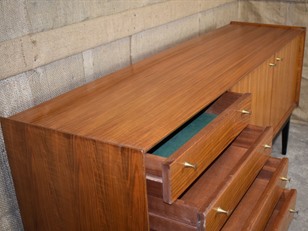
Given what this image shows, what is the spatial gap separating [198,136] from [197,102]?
0.16 m

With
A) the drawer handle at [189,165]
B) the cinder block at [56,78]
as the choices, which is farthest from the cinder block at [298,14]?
the drawer handle at [189,165]

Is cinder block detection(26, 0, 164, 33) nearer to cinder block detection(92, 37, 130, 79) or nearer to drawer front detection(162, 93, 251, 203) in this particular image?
cinder block detection(92, 37, 130, 79)

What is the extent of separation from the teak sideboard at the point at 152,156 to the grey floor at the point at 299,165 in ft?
1.27

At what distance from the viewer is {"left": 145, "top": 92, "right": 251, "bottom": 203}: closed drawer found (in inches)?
35.6

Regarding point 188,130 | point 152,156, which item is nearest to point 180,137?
point 188,130

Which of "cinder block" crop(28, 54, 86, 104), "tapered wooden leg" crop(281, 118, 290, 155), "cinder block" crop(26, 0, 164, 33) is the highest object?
"cinder block" crop(26, 0, 164, 33)

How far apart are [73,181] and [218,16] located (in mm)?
1575

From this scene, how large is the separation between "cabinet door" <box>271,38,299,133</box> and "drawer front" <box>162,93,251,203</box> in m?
0.59

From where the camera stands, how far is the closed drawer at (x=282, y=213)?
1.26 meters

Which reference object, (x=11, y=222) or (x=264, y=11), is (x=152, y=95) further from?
(x=264, y=11)

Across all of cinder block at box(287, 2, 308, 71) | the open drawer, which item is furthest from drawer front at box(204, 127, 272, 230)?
cinder block at box(287, 2, 308, 71)

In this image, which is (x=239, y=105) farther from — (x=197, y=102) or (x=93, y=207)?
(x=93, y=207)

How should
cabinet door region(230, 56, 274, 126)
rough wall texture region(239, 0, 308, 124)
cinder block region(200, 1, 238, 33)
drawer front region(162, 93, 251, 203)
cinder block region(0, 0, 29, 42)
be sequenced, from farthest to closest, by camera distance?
1. rough wall texture region(239, 0, 308, 124)
2. cinder block region(200, 1, 238, 33)
3. cabinet door region(230, 56, 274, 126)
4. cinder block region(0, 0, 29, 42)
5. drawer front region(162, 93, 251, 203)

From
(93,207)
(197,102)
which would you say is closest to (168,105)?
(197,102)
